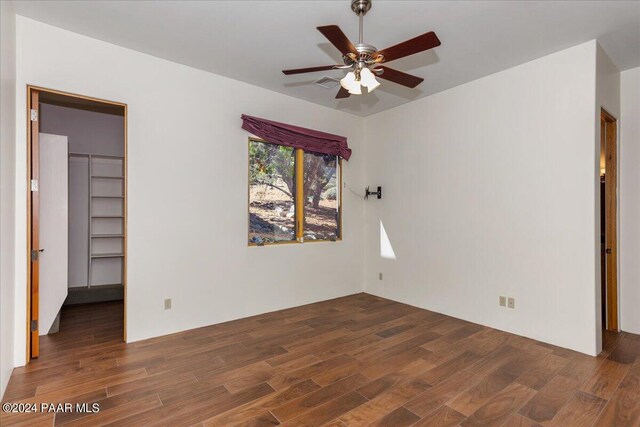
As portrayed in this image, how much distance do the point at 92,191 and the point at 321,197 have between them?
3.47 meters

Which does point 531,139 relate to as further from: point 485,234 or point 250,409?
point 250,409

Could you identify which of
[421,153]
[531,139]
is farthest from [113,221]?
[531,139]

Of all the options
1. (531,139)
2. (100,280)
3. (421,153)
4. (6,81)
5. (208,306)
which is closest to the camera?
(6,81)

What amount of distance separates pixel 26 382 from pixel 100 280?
2765 millimetres

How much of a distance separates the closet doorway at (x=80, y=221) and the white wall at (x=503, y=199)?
11.8ft

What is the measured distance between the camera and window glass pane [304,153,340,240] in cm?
486

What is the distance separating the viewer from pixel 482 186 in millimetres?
3906

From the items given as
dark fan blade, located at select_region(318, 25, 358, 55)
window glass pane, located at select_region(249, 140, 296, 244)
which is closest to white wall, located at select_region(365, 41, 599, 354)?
window glass pane, located at select_region(249, 140, 296, 244)

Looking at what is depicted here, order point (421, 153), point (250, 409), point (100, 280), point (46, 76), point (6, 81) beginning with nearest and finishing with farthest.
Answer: point (250, 409)
point (6, 81)
point (46, 76)
point (421, 153)
point (100, 280)

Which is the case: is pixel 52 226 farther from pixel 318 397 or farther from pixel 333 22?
pixel 333 22

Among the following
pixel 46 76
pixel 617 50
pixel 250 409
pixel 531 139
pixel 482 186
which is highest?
pixel 617 50

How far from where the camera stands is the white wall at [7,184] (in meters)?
2.34

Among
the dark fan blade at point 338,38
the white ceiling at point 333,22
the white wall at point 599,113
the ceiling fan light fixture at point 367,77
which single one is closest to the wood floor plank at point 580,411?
the white wall at point 599,113

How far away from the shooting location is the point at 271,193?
4.46 metres
